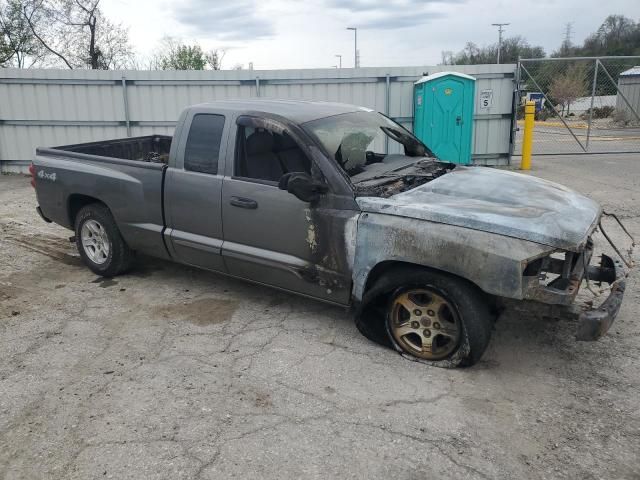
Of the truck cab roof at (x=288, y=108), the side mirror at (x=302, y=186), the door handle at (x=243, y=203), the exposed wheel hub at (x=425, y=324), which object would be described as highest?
the truck cab roof at (x=288, y=108)

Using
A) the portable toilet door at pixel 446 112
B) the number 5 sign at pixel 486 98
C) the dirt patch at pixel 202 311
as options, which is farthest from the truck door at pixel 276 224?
the number 5 sign at pixel 486 98

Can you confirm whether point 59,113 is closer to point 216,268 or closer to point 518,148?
point 216,268

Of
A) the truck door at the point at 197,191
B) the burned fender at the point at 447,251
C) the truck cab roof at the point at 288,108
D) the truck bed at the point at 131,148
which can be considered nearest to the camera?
the burned fender at the point at 447,251

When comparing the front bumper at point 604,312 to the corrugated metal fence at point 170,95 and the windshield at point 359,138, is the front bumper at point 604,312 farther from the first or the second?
the corrugated metal fence at point 170,95

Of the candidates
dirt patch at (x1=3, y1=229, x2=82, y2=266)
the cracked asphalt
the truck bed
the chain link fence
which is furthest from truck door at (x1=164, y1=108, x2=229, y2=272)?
the chain link fence

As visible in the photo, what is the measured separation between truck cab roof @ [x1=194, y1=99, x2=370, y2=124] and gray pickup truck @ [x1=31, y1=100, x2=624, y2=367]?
2 centimetres

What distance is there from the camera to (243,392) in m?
3.44

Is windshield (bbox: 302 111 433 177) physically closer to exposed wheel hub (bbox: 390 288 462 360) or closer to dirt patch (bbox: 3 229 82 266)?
exposed wheel hub (bbox: 390 288 462 360)

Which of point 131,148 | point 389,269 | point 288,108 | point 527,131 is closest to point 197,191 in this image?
point 288,108

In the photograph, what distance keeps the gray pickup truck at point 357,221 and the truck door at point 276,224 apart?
0.01 metres

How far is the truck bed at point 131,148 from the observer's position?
6195 millimetres

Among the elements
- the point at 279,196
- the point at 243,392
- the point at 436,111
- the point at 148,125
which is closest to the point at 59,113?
the point at 148,125

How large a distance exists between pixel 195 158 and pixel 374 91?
307 inches

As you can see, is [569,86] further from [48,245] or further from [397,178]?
[48,245]
